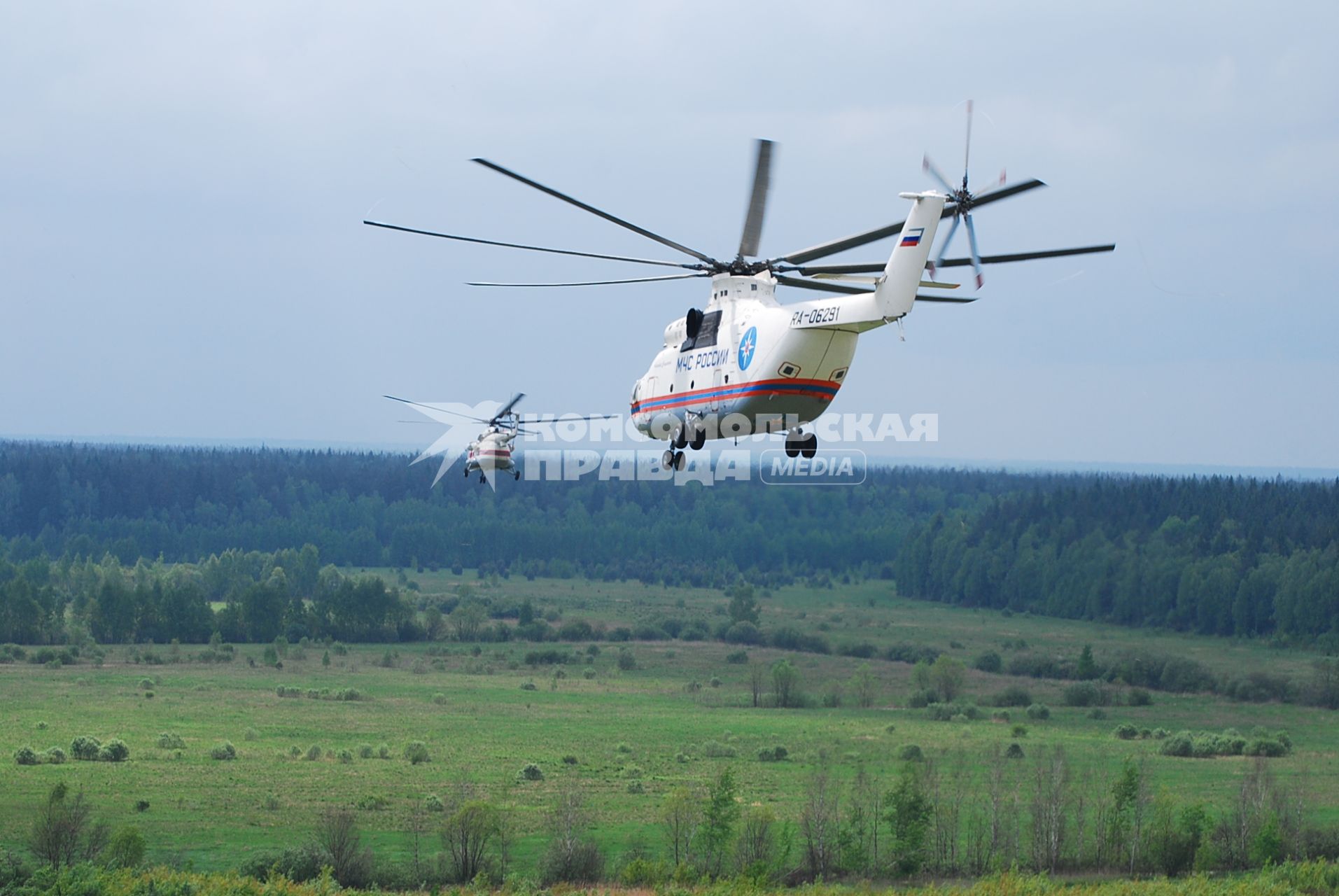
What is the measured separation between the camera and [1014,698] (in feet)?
439

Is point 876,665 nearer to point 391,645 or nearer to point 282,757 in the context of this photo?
point 391,645

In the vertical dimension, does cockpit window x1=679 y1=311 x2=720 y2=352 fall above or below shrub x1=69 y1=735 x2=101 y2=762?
above

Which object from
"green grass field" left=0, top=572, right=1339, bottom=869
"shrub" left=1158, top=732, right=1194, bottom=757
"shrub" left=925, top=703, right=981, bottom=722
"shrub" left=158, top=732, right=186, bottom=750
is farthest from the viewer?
"shrub" left=925, top=703, right=981, bottom=722

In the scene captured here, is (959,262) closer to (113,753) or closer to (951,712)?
(113,753)

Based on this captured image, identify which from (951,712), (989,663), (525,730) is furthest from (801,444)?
(989,663)

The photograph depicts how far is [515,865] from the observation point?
8012 centimetres

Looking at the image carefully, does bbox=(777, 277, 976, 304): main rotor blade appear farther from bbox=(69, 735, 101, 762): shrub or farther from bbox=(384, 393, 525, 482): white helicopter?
bbox=(69, 735, 101, 762): shrub

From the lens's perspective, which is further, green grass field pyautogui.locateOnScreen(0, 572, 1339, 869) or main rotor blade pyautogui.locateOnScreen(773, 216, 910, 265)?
green grass field pyautogui.locateOnScreen(0, 572, 1339, 869)

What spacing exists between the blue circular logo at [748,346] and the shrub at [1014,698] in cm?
10845

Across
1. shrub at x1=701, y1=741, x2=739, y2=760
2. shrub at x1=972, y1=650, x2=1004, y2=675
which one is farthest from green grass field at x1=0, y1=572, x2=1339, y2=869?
shrub at x1=972, y1=650, x2=1004, y2=675

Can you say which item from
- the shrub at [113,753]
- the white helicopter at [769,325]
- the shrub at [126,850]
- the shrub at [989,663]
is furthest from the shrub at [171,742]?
the white helicopter at [769,325]

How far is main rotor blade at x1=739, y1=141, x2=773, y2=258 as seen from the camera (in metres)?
29.9

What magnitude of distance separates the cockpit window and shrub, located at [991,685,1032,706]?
350 ft

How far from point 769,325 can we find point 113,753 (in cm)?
8583
